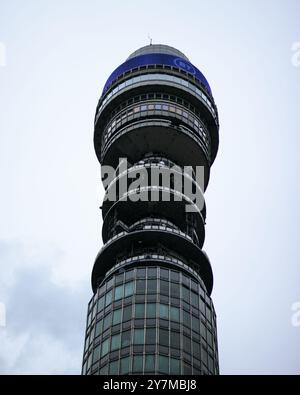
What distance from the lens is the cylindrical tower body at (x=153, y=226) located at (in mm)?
83625

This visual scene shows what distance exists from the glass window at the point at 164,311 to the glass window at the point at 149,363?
7210 millimetres

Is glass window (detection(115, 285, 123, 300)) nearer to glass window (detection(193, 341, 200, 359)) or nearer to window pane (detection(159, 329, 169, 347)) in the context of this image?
window pane (detection(159, 329, 169, 347))

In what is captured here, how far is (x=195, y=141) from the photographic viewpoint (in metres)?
110

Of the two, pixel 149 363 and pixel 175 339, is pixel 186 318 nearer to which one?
pixel 175 339

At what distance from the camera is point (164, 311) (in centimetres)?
8681

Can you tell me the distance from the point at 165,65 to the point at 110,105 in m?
11.6

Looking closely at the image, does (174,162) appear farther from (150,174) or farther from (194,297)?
(194,297)

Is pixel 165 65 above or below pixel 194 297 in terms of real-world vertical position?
above

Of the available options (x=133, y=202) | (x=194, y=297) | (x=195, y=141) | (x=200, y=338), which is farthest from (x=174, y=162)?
(x=200, y=338)

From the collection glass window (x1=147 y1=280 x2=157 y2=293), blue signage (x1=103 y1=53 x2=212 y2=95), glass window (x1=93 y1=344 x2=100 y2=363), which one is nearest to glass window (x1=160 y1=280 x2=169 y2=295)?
glass window (x1=147 y1=280 x2=157 y2=293)

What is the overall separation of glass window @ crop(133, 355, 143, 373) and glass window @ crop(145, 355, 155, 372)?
0.59 metres
